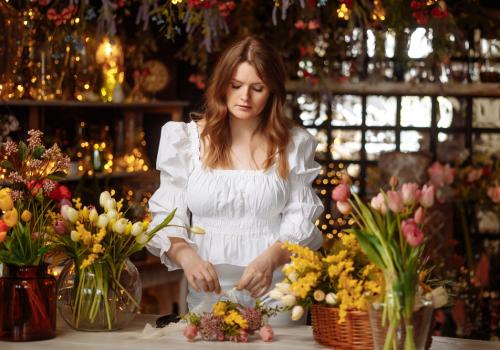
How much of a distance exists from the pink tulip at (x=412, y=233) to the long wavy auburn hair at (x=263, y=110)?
0.98 meters

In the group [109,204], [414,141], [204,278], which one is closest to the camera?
[109,204]

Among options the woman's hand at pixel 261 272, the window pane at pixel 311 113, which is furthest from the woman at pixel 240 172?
the window pane at pixel 311 113

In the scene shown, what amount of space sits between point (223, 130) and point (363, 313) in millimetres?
1005

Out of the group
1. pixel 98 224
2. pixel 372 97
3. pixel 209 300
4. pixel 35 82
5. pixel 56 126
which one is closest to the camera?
pixel 98 224

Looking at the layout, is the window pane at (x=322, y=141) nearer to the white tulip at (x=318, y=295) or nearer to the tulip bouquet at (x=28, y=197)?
the tulip bouquet at (x=28, y=197)

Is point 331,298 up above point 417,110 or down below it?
below

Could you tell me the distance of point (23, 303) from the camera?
2750 millimetres

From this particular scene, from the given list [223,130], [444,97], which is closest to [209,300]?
[223,130]

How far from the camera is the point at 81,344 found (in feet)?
8.91

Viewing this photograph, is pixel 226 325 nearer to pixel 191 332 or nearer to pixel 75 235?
pixel 191 332

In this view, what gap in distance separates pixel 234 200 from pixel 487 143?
12.4 ft

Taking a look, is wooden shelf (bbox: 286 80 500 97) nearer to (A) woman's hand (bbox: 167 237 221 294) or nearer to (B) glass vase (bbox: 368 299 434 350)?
(A) woman's hand (bbox: 167 237 221 294)

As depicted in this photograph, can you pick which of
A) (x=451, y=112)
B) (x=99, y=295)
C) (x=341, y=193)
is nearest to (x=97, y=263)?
(x=99, y=295)

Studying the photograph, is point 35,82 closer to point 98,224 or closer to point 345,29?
point 345,29
